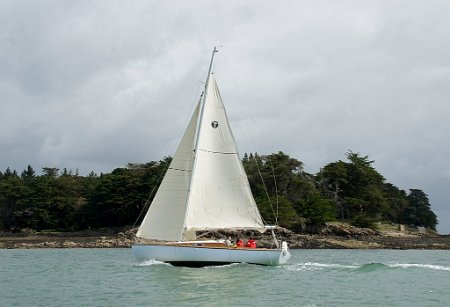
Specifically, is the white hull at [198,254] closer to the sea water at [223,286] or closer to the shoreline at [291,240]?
the sea water at [223,286]

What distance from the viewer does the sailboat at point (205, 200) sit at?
3088cm

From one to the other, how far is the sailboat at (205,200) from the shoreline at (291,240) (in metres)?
30.4

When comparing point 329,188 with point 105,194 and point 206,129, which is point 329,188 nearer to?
point 105,194

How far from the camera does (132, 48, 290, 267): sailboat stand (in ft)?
101

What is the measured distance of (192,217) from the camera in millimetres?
31922

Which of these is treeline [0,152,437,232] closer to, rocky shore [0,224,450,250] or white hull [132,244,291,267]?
rocky shore [0,224,450,250]

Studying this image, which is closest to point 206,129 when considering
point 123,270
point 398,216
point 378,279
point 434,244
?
point 123,270

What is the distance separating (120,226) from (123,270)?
5467 cm

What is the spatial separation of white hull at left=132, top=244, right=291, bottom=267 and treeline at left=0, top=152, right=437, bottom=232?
45528mm

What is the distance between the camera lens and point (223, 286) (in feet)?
80.8

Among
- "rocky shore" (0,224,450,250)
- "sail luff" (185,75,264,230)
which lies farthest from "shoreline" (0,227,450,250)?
"sail luff" (185,75,264,230)

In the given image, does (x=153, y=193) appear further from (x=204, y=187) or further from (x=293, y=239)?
(x=204, y=187)

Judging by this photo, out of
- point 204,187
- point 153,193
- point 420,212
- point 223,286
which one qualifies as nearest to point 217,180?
point 204,187

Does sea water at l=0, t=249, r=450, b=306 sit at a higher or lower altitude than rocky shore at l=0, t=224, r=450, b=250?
lower
